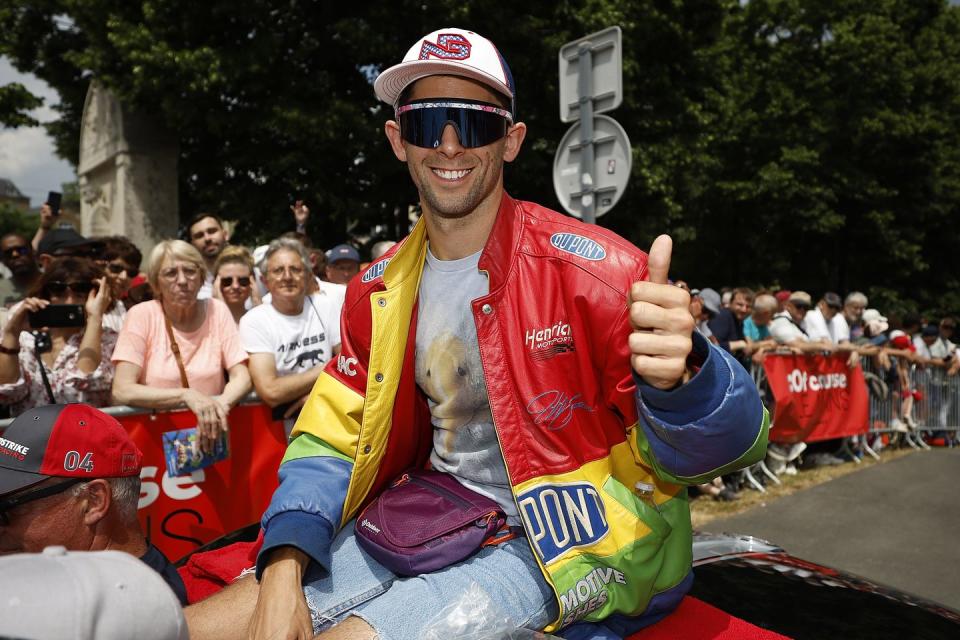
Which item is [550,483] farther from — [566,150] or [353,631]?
[566,150]

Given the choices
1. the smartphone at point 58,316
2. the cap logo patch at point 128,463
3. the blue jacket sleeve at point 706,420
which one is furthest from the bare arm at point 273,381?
the blue jacket sleeve at point 706,420

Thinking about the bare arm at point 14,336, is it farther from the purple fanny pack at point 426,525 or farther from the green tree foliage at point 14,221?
the green tree foliage at point 14,221

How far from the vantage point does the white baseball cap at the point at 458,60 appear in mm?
2041

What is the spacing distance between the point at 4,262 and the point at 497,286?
4935 mm

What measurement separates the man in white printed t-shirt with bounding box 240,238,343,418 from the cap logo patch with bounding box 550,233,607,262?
2943 millimetres

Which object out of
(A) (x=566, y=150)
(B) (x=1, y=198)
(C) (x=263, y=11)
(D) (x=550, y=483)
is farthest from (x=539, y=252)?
(B) (x=1, y=198)

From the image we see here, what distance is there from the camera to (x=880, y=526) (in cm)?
680

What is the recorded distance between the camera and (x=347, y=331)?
89.7 inches

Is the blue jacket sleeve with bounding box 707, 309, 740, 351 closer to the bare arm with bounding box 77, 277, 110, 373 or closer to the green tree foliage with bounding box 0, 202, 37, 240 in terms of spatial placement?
the bare arm with bounding box 77, 277, 110, 373

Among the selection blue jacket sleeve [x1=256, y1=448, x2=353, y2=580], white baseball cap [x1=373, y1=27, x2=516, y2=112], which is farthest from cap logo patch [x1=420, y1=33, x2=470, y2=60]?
blue jacket sleeve [x1=256, y1=448, x2=353, y2=580]

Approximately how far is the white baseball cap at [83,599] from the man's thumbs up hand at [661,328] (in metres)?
1.00

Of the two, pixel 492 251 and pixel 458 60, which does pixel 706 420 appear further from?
pixel 458 60

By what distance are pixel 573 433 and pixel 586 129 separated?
180 inches

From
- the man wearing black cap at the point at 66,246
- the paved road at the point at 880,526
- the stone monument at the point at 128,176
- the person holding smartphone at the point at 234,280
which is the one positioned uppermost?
the stone monument at the point at 128,176
